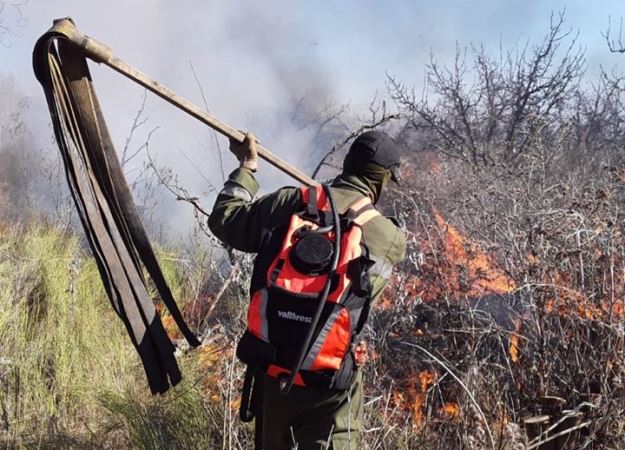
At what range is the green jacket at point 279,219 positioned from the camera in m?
2.36

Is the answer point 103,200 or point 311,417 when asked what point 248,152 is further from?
point 311,417

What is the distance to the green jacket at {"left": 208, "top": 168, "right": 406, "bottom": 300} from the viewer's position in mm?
2361

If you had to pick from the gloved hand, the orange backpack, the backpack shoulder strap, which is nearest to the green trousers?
the orange backpack

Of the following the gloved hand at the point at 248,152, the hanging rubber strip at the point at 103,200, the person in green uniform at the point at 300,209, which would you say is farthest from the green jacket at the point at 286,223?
the hanging rubber strip at the point at 103,200

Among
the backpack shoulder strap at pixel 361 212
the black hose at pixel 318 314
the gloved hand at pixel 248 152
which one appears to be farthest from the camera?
the gloved hand at pixel 248 152

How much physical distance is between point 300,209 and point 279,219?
0.29ft

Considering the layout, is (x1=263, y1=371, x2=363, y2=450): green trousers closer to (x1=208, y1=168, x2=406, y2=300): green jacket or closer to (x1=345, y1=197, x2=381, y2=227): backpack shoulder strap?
(x1=208, y1=168, x2=406, y2=300): green jacket

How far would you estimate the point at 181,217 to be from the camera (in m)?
9.80

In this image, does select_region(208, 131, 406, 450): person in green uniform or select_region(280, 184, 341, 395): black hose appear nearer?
select_region(280, 184, 341, 395): black hose

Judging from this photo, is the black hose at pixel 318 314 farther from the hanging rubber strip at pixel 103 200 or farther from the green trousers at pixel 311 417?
the hanging rubber strip at pixel 103 200

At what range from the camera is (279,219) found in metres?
2.40

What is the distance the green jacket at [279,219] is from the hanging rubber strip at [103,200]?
1.22 feet

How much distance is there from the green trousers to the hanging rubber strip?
0.39 m

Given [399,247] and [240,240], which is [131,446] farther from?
[399,247]
